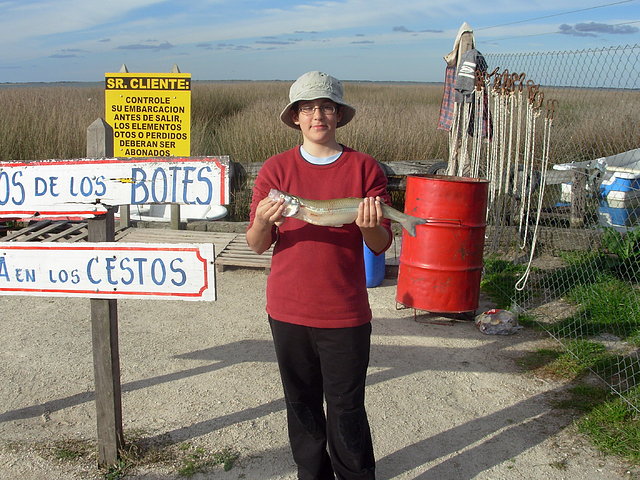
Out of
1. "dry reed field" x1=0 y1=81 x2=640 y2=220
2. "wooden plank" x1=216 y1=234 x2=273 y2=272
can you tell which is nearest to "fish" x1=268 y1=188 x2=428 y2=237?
"wooden plank" x1=216 y1=234 x2=273 y2=272

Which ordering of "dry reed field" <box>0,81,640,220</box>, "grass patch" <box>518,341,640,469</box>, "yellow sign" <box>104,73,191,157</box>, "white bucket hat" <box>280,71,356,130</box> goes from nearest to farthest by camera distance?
"white bucket hat" <box>280,71,356,130</box> → "grass patch" <box>518,341,640,469</box> → "yellow sign" <box>104,73,191,157</box> → "dry reed field" <box>0,81,640,220</box>

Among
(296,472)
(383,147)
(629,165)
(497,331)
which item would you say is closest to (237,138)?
(383,147)

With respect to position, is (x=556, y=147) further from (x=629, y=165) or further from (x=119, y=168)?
(x=119, y=168)

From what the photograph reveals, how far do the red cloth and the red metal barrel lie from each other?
2.63 metres

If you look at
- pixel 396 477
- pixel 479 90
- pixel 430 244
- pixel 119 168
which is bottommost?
pixel 396 477

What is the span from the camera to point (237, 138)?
11.4 metres

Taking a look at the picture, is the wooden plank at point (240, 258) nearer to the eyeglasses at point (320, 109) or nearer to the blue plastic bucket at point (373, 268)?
the blue plastic bucket at point (373, 268)

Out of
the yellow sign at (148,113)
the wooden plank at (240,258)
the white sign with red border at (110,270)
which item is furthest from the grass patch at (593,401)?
the yellow sign at (148,113)

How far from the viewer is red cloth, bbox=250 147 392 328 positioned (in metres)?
2.56

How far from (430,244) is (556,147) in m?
3.84

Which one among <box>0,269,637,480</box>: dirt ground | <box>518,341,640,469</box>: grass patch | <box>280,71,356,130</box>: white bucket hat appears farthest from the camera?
<box>518,341,640,469</box>: grass patch

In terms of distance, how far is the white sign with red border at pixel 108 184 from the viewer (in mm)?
3051

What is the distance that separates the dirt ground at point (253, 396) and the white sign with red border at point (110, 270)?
3.08 feet

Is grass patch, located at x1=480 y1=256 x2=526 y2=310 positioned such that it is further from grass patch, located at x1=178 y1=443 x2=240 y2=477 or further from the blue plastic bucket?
grass patch, located at x1=178 y1=443 x2=240 y2=477
